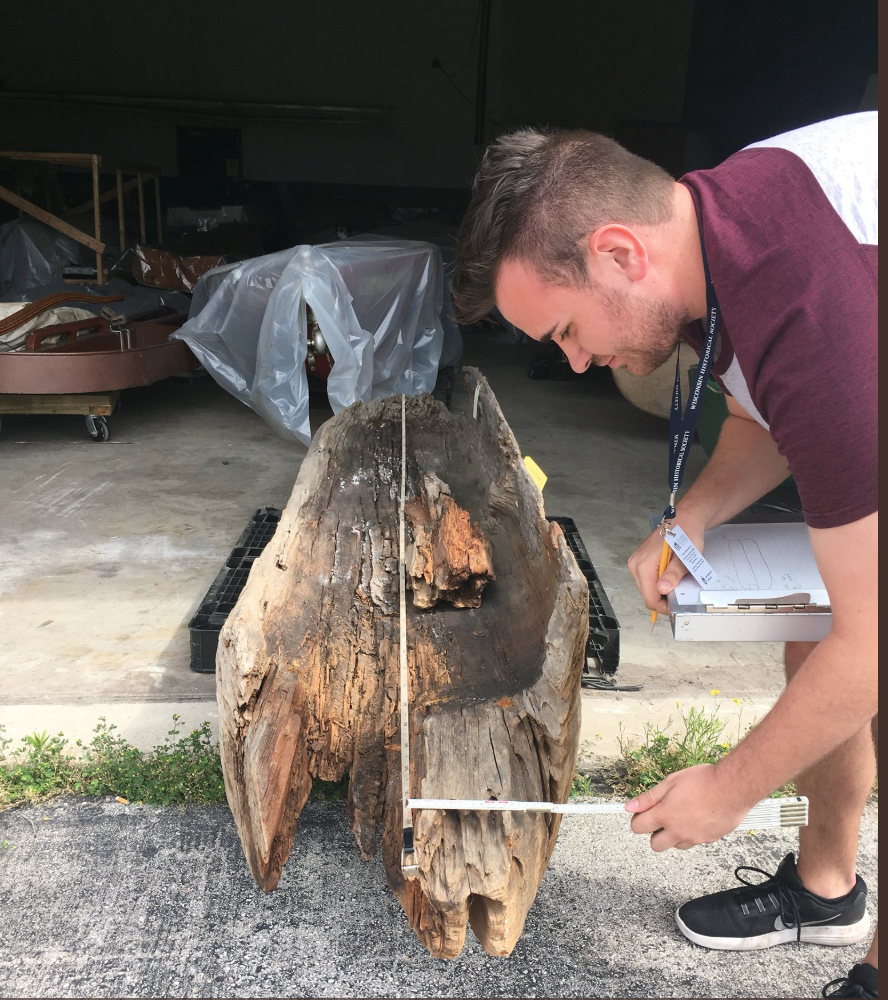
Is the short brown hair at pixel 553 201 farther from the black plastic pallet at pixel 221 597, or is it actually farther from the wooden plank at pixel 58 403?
the wooden plank at pixel 58 403

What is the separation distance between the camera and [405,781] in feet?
4.78

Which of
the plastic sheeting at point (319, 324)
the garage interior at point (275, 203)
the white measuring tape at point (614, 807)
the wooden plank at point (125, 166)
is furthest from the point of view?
the wooden plank at point (125, 166)

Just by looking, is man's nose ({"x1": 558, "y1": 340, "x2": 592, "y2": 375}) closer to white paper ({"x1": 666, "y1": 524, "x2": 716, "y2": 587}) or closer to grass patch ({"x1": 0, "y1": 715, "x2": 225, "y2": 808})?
white paper ({"x1": 666, "y1": 524, "x2": 716, "y2": 587})

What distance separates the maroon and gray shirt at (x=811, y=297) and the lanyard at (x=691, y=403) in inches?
2.9

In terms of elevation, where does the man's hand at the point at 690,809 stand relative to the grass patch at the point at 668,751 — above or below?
above

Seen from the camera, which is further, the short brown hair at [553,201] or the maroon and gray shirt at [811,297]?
the short brown hair at [553,201]

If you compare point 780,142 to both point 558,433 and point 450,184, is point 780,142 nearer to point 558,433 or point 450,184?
point 558,433

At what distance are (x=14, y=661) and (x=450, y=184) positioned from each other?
10374 mm

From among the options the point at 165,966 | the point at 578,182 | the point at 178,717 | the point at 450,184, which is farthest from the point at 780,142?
the point at 450,184

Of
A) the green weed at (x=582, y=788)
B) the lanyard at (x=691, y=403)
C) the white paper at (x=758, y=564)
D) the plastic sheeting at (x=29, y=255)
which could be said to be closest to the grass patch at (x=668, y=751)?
the green weed at (x=582, y=788)

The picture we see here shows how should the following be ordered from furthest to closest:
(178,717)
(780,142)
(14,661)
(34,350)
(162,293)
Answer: (162,293), (34,350), (14,661), (178,717), (780,142)

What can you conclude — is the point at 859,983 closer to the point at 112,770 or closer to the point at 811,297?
the point at 811,297

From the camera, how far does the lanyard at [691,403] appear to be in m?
1.27

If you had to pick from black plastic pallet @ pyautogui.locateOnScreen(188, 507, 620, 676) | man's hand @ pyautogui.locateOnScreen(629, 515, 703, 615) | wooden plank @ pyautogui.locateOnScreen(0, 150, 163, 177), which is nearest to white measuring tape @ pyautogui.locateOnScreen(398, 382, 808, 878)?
man's hand @ pyautogui.locateOnScreen(629, 515, 703, 615)
